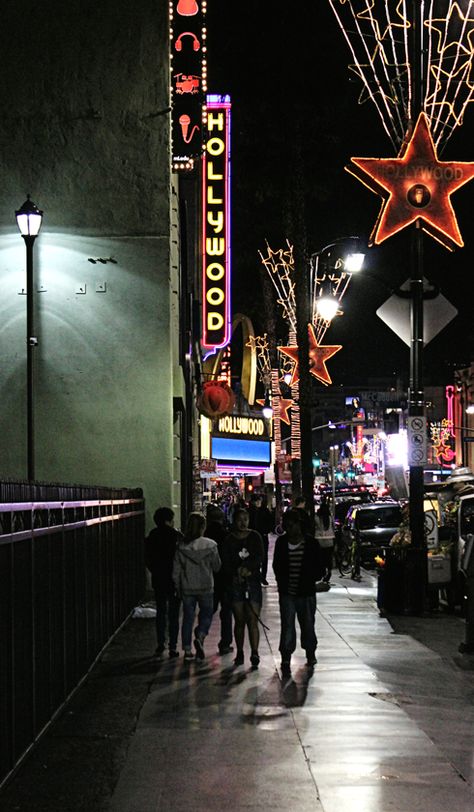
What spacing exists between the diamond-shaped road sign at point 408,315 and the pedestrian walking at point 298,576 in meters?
6.68

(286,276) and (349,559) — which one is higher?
(286,276)

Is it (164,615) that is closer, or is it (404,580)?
(164,615)

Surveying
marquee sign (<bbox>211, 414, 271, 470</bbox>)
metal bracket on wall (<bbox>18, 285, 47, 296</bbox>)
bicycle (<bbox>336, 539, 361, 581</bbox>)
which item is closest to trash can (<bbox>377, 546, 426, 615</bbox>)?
metal bracket on wall (<bbox>18, 285, 47, 296</bbox>)

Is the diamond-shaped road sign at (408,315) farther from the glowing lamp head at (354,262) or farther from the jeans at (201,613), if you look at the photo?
the jeans at (201,613)

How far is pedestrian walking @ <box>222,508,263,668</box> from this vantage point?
44.1ft

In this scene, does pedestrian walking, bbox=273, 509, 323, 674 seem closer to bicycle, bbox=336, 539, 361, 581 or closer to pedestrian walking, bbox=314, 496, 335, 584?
pedestrian walking, bbox=314, 496, 335, 584

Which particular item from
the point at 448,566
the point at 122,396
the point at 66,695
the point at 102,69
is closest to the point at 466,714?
the point at 66,695

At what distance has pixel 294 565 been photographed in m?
13.4

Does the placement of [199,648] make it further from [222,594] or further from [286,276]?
[286,276]

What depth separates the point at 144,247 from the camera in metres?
20.2

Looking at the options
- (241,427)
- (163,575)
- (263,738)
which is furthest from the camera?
(241,427)

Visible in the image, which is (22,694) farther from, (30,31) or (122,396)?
(30,31)

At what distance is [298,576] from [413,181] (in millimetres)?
7325

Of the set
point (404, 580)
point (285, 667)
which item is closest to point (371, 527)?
point (404, 580)
